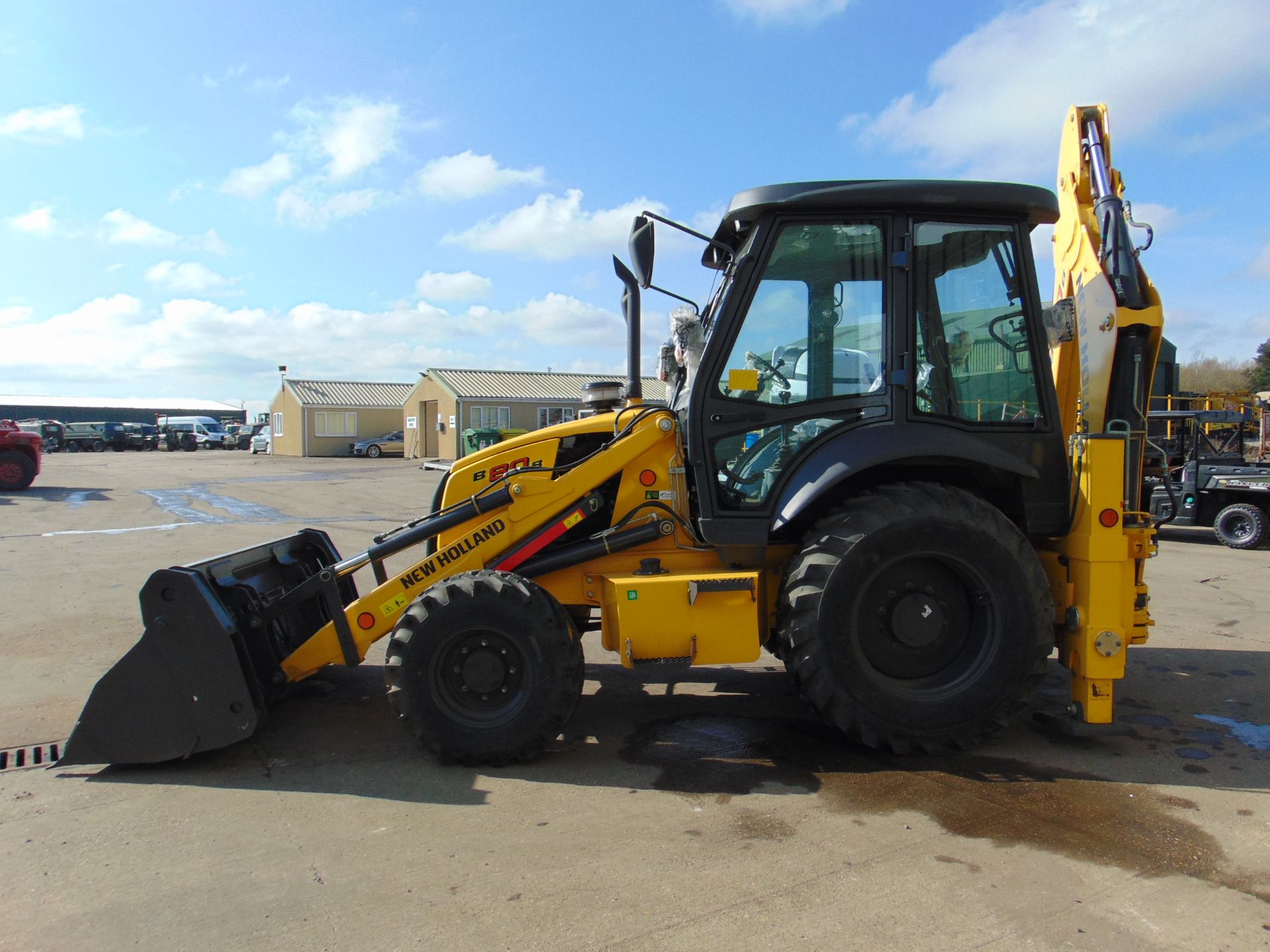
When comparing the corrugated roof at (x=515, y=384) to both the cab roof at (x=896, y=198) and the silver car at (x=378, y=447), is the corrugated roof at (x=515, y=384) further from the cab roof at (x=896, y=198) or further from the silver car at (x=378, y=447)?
the cab roof at (x=896, y=198)

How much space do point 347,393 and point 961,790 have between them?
1953 inches

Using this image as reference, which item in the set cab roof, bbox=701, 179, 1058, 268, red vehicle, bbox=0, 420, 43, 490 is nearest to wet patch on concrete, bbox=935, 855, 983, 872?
cab roof, bbox=701, 179, 1058, 268

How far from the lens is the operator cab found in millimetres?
4352

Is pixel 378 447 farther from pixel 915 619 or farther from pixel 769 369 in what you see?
pixel 915 619

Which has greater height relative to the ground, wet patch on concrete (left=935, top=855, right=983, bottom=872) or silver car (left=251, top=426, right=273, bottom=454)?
silver car (left=251, top=426, right=273, bottom=454)

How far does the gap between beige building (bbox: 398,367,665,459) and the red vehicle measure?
18236 mm

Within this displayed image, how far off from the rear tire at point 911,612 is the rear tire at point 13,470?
21836mm

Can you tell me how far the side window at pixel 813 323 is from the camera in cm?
441

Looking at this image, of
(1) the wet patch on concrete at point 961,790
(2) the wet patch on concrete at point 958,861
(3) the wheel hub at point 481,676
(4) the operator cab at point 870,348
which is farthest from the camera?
(4) the operator cab at point 870,348

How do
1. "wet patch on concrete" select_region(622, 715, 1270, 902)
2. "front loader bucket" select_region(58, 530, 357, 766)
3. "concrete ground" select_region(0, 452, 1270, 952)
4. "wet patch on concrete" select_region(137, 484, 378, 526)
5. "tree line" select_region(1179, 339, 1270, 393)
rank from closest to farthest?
"concrete ground" select_region(0, 452, 1270, 952) → "wet patch on concrete" select_region(622, 715, 1270, 902) → "front loader bucket" select_region(58, 530, 357, 766) → "wet patch on concrete" select_region(137, 484, 378, 526) → "tree line" select_region(1179, 339, 1270, 393)

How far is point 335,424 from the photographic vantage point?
47344 millimetres

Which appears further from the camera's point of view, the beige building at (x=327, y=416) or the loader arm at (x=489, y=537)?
the beige building at (x=327, y=416)

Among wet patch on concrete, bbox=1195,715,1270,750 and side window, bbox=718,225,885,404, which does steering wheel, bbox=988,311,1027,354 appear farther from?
wet patch on concrete, bbox=1195,715,1270,750

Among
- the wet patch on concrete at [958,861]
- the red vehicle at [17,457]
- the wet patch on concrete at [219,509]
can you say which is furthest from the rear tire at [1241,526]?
the red vehicle at [17,457]
